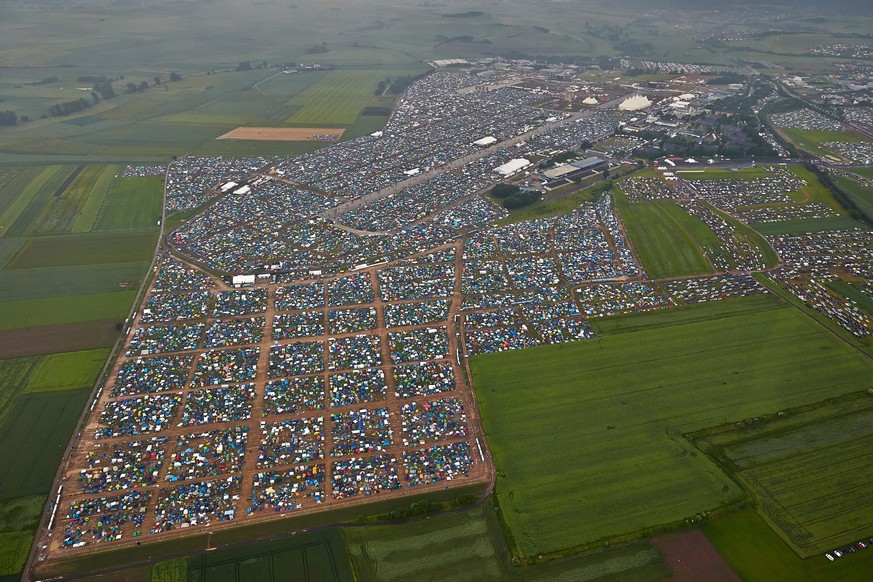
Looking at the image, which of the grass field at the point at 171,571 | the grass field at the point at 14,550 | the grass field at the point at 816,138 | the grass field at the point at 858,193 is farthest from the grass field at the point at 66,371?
the grass field at the point at 816,138

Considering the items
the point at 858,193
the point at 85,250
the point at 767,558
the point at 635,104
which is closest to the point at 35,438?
the point at 85,250

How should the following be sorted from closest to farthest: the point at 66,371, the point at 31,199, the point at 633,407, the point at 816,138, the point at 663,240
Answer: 1. the point at 633,407
2. the point at 66,371
3. the point at 663,240
4. the point at 31,199
5. the point at 816,138

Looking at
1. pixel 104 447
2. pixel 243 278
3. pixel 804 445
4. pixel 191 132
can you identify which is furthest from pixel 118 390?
pixel 191 132

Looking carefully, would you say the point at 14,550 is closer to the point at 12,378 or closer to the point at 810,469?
the point at 12,378

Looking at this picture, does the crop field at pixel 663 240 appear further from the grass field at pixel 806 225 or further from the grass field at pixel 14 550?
the grass field at pixel 14 550

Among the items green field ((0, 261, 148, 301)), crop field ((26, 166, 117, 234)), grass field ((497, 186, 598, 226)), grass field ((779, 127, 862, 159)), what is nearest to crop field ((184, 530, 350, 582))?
green field ((0, 261, 148, 301))
